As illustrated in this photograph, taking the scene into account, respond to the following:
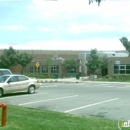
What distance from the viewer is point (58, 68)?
216 ft

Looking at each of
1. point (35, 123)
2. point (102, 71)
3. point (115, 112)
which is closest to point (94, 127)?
point (35, 123)

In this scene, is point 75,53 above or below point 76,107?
above

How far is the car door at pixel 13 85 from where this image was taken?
58.6 ft

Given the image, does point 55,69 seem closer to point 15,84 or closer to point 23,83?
point 23,83

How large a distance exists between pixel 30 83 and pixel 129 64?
39.4 m

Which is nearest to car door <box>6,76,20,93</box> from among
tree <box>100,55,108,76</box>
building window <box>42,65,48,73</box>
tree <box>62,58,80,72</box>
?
tree <box>100,55,108,76</box>

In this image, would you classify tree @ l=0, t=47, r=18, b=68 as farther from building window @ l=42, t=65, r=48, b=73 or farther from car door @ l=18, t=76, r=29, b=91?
car door @ l=18, t=76, r=29, b=91

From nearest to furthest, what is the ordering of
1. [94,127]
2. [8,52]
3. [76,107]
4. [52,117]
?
[94,127] → [52,117] → [76,107] → [8,52]

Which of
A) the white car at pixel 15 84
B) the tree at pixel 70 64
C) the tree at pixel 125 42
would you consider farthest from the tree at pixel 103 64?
the white car at pixel 15 84

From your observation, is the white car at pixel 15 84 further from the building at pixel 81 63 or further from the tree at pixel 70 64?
the tree at pixel 70 64

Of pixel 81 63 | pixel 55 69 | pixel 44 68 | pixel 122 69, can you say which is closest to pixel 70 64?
pixel 81 63

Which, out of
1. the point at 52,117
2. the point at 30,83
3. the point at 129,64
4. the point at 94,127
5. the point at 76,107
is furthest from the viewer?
the point at 129,64

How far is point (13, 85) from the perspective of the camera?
715 inches

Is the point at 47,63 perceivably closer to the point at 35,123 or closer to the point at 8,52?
the point at 8,52
